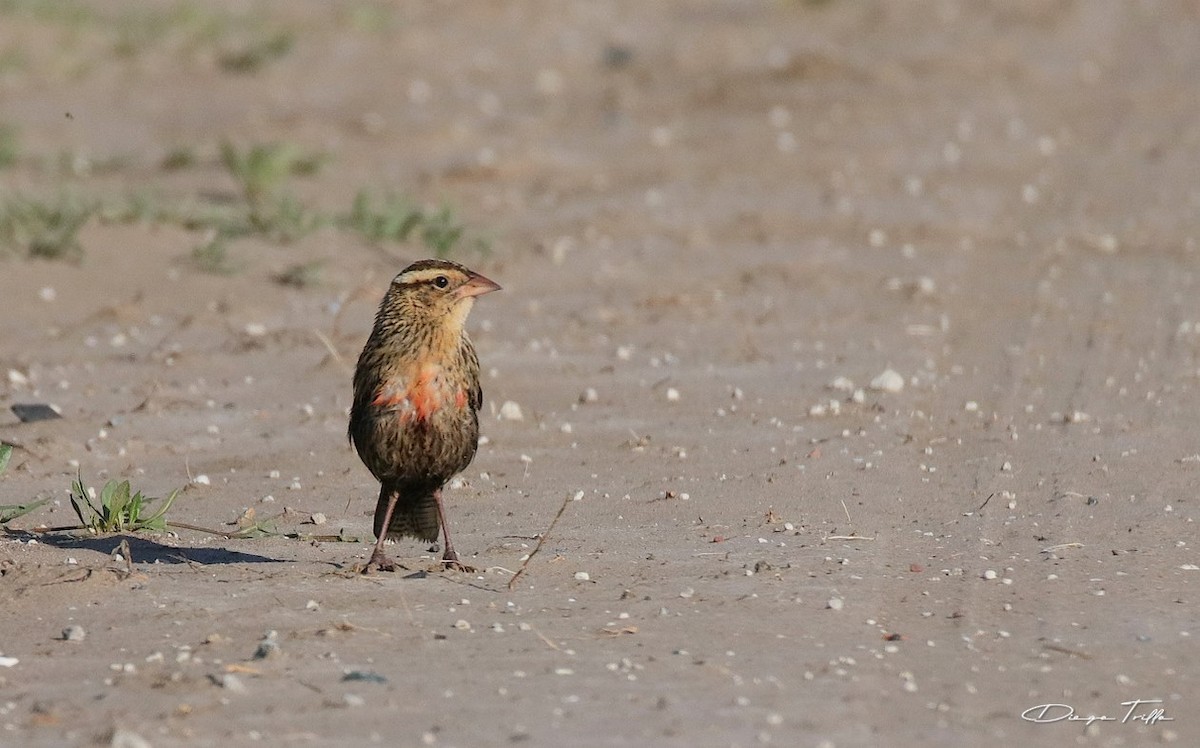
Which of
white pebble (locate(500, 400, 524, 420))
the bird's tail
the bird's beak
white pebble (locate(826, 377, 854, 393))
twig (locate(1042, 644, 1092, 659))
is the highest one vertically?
white pebble (locate(826, 377, 854, 393))

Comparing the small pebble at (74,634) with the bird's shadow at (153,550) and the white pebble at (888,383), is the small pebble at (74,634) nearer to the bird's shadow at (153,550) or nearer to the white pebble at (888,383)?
the bird's shadow at (153,550)

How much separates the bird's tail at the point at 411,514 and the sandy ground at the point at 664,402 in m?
0.13

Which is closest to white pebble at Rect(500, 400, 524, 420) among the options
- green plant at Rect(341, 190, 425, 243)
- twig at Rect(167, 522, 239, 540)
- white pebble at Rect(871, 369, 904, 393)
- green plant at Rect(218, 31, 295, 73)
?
white pebble at Rect(871, 369, 904, 393)

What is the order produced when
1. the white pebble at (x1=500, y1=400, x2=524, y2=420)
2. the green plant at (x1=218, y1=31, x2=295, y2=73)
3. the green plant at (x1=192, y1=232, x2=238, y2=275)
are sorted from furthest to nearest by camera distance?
the green plant at (x1=218, y1=31, x2=295, y2=73) < the green plant at (x1=192, y1=232, x2=238, y2=275) < the white pebble at (x1=500, y1=400, x2=524, y2=420)

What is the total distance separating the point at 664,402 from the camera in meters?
9.45

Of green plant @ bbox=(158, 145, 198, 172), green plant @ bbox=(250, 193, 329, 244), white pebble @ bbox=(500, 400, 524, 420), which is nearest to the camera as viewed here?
white pebble @ bbox=(500, 400, 524, 420)

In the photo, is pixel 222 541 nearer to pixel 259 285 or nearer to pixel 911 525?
pixel 911 525

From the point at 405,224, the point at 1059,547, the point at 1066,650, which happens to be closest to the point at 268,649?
the point at 1066,650

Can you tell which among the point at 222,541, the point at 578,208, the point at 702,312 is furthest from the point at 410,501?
the point at 578,208

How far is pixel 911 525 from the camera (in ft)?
24.0

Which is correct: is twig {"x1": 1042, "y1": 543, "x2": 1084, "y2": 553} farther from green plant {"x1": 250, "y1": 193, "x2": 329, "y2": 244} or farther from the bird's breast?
green plant {"x1": 250, "y1": 193, "x2": 329, "y2": 244}

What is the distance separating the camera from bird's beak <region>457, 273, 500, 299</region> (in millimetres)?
6914

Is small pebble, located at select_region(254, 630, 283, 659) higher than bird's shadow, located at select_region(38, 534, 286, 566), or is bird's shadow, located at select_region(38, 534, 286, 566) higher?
bird's shadow, located at select_region(38, 534, 286, 566)

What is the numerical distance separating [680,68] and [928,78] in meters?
2.46
